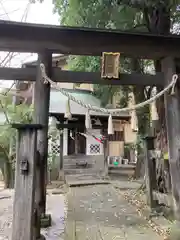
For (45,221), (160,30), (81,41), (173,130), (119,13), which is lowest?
(45,221)

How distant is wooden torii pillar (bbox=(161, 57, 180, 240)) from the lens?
3.97 meters

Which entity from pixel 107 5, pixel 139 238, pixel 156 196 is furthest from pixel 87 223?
pixel 107 5

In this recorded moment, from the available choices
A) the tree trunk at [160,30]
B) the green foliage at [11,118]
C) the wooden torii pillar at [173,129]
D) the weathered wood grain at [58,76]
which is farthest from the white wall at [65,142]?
the wooden torii pillar at [173,129]

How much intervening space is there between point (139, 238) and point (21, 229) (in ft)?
5.60

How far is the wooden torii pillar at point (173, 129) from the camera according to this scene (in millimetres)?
3969

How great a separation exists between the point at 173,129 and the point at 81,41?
2.19m

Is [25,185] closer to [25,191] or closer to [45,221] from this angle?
[25,191]

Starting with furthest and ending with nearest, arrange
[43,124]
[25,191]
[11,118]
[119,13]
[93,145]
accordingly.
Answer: [93,145] < [11,118] < [119,13] < [43,124] < [25,191]

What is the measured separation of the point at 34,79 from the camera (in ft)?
13.8

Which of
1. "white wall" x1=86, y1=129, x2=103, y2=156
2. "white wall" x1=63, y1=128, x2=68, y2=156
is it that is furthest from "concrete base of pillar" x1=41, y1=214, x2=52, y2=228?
"white wall" x1=86, y1=129, x2=103, y2=156

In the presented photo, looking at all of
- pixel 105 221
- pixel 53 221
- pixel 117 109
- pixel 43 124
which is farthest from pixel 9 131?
pixel 117 109

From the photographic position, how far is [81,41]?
4172 millimetres

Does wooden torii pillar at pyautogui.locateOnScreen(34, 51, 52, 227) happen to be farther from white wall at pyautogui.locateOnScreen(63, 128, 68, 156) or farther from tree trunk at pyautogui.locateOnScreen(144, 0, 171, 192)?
white wall at pyautogui.locateOnScreen(63, 128, 68, 156)

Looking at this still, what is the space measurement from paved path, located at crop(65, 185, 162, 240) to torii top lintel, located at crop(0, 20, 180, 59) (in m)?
2.99
